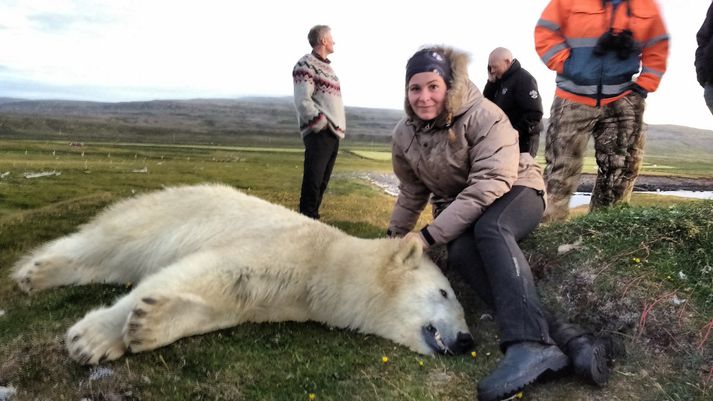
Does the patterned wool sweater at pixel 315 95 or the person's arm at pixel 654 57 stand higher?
the person's arm at pixel 654 57

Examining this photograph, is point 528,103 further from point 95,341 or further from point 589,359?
point 95,341

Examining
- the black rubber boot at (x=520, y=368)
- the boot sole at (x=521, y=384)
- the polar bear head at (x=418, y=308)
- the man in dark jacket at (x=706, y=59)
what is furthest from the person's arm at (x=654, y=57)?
the boot sole at (x=521, y=384)

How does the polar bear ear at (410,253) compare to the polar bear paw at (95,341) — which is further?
the polar bear ear at (410,253)

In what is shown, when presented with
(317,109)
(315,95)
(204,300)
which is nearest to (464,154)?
(204,300)

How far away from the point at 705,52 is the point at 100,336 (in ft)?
23.3

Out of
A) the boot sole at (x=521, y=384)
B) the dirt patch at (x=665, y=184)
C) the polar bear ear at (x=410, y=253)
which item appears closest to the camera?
the boot sole at (x=521, y=384)

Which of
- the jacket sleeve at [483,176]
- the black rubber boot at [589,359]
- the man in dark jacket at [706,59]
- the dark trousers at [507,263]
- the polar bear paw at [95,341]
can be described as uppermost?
the man in dark jacket at [706,59]

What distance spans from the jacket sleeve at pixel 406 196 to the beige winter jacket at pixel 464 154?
0.23m

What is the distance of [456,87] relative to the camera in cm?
478

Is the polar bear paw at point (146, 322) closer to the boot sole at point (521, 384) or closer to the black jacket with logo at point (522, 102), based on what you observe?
the boot sole at point (521, 384)

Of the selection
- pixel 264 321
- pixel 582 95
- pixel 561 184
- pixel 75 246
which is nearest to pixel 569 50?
pixel 582 95

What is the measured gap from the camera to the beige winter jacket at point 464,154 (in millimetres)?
4691

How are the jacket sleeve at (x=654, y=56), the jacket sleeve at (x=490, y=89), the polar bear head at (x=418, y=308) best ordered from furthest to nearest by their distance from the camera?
1. the jacket sleeve at (x=490, y=89)
2. the jacket sleeve at (x=654, y=56)
3. the polar bear head at (x=418, y=308)

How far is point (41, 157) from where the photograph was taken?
35.0 feet
